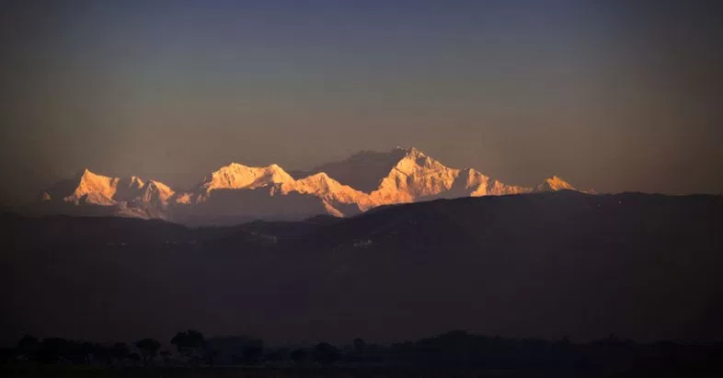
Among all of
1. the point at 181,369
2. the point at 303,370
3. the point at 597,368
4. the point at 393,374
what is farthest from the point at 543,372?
the point at 181,369

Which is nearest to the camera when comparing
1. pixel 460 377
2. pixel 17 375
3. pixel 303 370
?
pixel 17 375

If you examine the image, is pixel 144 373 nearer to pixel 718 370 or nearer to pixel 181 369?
pixel 181 369

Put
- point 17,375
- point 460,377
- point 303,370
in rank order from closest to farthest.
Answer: point 17,375, point 460,377, point 303,370

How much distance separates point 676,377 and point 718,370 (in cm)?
931

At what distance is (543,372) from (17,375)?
73.9 metres

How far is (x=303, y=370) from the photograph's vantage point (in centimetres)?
19512

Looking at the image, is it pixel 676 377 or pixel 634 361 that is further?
pixel 634 361

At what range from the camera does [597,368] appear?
627ft

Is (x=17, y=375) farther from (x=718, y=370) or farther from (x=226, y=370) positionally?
(x=718, y=370)

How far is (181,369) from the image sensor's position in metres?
197

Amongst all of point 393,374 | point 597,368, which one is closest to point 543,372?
point 597,368

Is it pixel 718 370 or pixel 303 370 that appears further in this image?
pixel 303 370

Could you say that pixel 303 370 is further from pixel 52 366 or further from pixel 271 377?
pixel 52 366

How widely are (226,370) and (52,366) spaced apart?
25487mm
